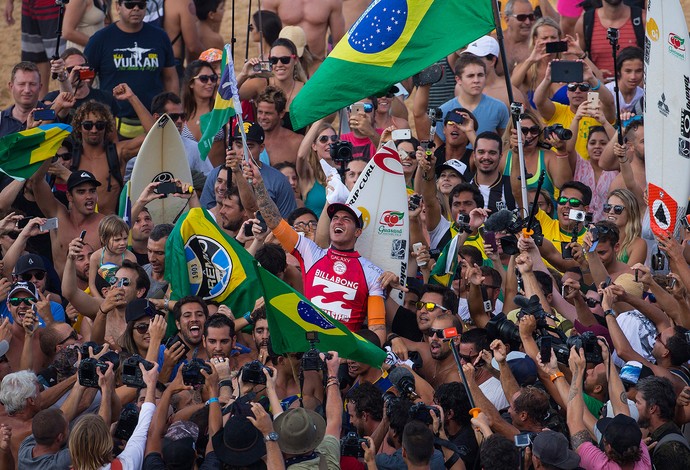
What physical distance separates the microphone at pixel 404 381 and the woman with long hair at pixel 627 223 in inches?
106

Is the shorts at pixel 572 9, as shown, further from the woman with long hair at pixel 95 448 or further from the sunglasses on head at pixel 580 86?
the woman with long hair at pixel 95 448

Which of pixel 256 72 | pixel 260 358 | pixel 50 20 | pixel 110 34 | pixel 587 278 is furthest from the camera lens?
pixel 50 20

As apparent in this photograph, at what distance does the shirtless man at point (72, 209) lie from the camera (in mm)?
11656

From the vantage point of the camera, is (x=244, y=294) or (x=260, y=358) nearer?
(x=260, y=358)

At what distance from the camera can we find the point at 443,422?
8.80 m

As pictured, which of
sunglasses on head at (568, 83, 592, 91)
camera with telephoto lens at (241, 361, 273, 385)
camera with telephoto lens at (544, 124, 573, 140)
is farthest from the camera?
sunglasses on head at (568, 83, 592, 91)

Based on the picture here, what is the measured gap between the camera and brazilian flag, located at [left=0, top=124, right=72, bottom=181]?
37.9 ft

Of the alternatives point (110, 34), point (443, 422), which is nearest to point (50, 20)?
point (110, 34)

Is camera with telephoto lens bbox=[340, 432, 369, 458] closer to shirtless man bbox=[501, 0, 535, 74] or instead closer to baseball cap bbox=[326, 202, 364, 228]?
baseball cap bbox=[326, 202, 364, 228]

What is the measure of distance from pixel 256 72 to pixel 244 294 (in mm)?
2572

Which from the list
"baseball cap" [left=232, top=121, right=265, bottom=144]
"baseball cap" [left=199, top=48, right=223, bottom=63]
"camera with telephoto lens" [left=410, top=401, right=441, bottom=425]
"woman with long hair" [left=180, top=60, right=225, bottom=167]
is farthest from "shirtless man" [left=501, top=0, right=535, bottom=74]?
"camera with telephoto lens" [left=410, top=401, right=441, bottom=425]

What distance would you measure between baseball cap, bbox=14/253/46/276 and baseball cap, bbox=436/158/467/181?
331 centimetres

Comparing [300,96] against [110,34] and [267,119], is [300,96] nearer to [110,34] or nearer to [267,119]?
[267,119]

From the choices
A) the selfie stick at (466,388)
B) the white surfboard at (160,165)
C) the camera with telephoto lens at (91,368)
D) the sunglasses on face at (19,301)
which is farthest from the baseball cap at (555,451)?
the white surfboard at (160,165)
